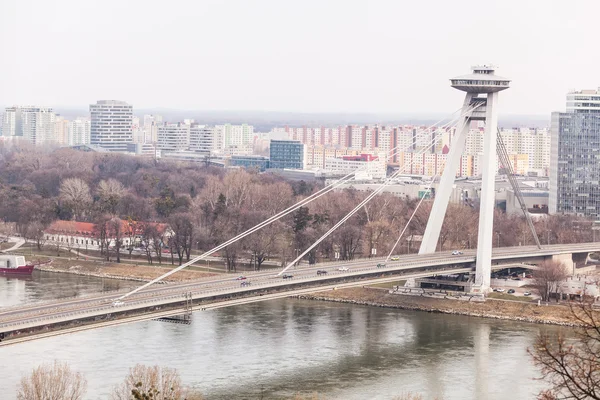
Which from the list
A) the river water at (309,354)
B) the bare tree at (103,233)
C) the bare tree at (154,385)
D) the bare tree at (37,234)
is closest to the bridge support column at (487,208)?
the river water at (309,354)

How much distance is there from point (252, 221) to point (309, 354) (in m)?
10.6

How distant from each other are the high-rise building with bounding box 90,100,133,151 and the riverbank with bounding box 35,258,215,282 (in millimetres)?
43629

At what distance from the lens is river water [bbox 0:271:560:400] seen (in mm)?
13781

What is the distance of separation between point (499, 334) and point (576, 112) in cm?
1477

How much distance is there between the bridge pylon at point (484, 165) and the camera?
68.5ft

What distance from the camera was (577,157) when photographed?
31.2m

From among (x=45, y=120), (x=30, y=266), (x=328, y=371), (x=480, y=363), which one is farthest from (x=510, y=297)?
(x=45, y=120)

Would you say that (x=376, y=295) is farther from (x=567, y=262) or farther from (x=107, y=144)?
(x=107, y=144)

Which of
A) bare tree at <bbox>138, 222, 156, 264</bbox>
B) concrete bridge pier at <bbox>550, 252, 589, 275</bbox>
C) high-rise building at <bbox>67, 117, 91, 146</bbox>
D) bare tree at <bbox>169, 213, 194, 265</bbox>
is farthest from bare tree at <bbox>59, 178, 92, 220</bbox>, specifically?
high-rise building at <bbox>67, 117, 91, 146</bbox>

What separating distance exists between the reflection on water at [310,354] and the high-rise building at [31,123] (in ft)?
178

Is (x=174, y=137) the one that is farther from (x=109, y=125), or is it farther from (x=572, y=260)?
(x=572, y=260)

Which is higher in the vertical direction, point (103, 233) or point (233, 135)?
point (233, 135)

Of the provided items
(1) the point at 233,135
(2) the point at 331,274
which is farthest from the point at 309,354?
(1) the point at 233,135

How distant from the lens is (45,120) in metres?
72.2
